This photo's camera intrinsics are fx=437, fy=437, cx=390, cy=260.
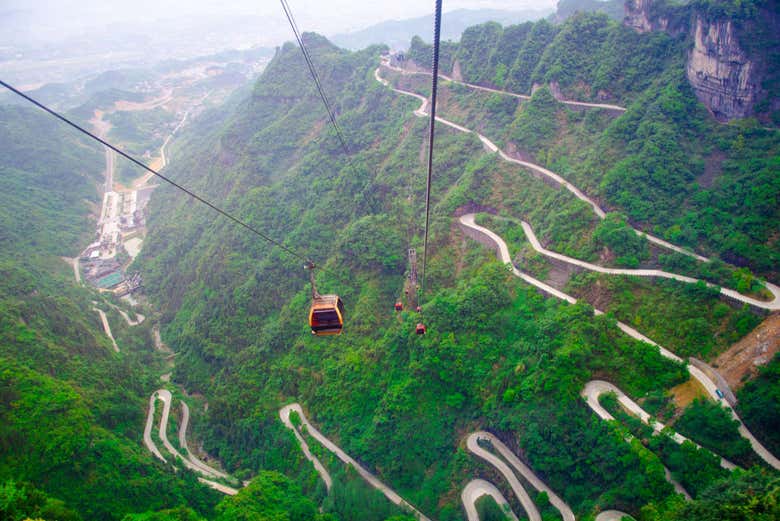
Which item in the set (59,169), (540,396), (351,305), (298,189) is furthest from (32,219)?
(540,396)

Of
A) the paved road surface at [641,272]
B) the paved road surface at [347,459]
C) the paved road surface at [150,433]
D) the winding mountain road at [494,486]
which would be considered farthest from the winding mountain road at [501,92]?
the paved road surface at [150,433]

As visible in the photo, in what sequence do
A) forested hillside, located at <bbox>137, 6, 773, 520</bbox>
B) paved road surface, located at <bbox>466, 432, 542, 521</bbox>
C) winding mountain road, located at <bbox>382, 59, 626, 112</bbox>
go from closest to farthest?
paved road surface, located at <bbox>466, 432, 542, 521</bbox> < forested hillside, located at <bbox>137, 6, 773, 520</bbox> < winding mountain road, located at <bbox>382, 59, 626, 112</bbox>

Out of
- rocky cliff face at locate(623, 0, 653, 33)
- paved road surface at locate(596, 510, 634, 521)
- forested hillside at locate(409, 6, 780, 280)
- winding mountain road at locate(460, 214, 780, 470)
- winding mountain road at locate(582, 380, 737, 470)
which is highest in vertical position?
rocky cliff face at locate(623, 0, 653, 33)

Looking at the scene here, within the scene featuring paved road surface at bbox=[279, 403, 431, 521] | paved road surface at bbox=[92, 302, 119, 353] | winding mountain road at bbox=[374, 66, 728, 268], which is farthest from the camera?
paved road surface at bbox=[92, 302, 119, 353]

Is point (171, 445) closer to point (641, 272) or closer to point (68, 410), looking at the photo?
point (68, 410)

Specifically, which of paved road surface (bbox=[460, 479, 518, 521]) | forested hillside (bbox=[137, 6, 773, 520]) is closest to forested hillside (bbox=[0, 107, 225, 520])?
forested hillside (bbox=[137, 6, 773, 520])

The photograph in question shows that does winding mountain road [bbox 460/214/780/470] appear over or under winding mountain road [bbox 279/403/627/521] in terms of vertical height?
over

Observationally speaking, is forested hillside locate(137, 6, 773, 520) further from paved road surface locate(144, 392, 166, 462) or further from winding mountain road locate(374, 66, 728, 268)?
paved road surface locate(144, 392, 166, 462)

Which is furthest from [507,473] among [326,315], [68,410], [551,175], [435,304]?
[68,410]
